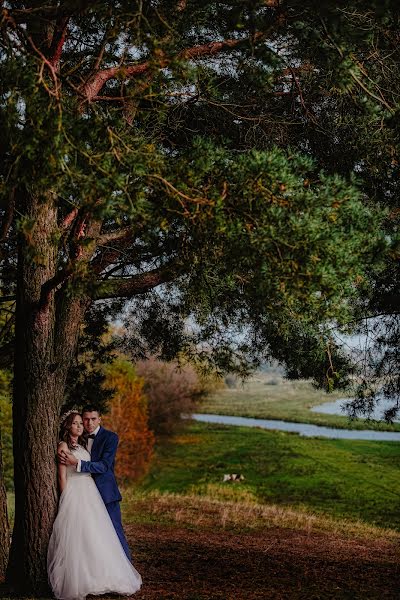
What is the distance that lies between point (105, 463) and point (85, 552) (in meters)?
0.88

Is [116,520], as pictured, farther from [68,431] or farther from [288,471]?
[288,471]

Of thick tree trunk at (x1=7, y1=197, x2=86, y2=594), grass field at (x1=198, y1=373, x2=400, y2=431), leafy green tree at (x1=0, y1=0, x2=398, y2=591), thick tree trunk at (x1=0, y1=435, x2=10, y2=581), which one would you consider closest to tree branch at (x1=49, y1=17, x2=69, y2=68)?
leafy green tree at (x1=0, y1=0, x2=398, y2=591)

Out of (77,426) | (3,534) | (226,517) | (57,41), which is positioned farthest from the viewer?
(226,517)

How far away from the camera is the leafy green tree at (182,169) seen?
16.9 ft

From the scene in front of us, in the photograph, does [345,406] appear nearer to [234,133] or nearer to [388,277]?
[388,277]

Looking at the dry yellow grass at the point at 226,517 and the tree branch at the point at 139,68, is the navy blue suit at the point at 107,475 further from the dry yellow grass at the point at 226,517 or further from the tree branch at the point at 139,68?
the dry yellow grass at the point at 226,517

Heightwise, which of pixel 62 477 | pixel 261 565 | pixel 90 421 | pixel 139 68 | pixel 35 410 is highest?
pixel 139 68

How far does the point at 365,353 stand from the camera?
31.8ft

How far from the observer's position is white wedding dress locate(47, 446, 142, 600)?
6801 millimetres

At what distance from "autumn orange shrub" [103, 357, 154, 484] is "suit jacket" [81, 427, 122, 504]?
1002 inches

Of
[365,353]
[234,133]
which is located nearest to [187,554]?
[365,353]

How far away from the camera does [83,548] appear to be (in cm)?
686

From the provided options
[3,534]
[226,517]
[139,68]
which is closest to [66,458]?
[3,534]

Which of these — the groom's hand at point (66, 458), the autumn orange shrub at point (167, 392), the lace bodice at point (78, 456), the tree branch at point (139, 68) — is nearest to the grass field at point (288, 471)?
the autumn orange shrub at point (167, 392)
